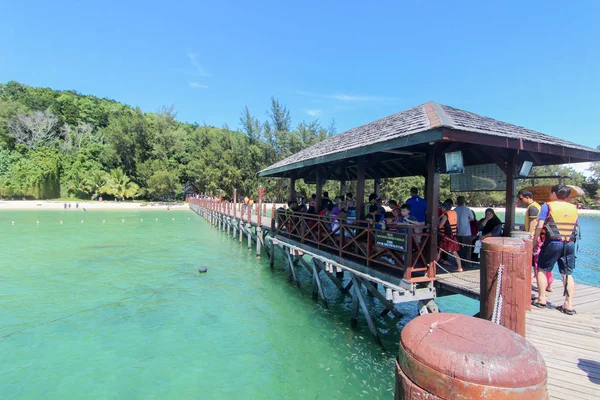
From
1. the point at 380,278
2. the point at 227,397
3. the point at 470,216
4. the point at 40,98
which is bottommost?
the point at 227,397

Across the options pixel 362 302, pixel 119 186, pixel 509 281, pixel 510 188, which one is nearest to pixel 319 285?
pixel 362 302

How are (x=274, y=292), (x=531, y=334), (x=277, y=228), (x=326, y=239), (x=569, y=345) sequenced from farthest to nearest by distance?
(x=277, y=228), (x=274, y=292), (x=326, y=239), (x=531, y=334), (x=569, y=345)

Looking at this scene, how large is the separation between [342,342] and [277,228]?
695cm

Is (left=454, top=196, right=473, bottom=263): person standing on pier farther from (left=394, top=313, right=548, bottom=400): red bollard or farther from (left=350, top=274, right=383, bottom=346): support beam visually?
(left=394, top=313, right=548, bottom=400): red bollard

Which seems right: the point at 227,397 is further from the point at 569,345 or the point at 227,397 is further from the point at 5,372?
the point at 569,345

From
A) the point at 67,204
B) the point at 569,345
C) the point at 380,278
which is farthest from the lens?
the point at 67,204

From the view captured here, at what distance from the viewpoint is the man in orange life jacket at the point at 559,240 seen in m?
4.68

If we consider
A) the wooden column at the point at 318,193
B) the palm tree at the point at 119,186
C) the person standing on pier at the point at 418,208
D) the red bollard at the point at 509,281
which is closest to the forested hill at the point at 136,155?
the palm tree at the point at 119,186

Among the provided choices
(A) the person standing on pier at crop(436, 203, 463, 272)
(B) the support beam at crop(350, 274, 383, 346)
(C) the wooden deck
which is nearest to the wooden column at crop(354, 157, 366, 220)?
(B) the support beam at crop(350, 274, 383, 346)

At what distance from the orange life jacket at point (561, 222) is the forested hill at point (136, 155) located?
4234cm

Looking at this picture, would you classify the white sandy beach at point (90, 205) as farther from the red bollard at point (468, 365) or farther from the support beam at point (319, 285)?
the red bollard at point (468, 365)

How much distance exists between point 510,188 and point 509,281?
5175 mm

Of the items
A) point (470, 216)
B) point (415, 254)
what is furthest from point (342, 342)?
point (470, 216)

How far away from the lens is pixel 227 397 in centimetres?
547
